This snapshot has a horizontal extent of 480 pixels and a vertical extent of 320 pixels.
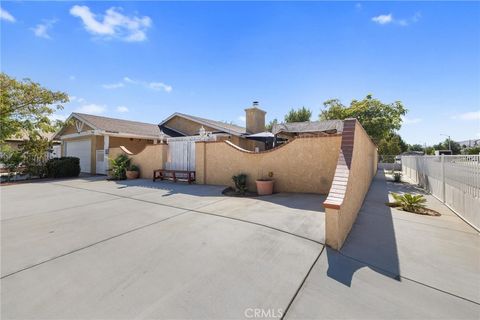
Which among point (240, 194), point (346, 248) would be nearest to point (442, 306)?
point (346, 248)

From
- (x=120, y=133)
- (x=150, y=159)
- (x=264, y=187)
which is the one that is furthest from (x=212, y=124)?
(x=264, y=187)

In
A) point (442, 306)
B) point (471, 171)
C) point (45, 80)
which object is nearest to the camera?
point (442, 306)

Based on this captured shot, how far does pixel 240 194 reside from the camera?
793 centimetres

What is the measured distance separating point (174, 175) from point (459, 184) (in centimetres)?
1090

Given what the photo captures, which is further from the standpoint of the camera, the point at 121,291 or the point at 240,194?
the point at 240,194

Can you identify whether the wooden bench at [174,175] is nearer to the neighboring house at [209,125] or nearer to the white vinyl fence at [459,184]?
the neighboring house at [209,125]

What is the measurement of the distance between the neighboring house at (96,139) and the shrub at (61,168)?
1.73m

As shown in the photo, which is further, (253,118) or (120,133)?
(253,118)

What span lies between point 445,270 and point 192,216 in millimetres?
4632

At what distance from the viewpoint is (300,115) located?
33.6 meters

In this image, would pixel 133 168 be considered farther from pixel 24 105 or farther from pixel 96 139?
pixel 24 105

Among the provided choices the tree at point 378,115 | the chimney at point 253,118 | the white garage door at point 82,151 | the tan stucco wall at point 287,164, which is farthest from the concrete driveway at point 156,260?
the tree at point 378,115

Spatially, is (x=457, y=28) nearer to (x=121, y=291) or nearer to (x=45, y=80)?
(x=121, y=291)

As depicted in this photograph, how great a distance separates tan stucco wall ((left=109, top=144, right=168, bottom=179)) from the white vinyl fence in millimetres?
12029
